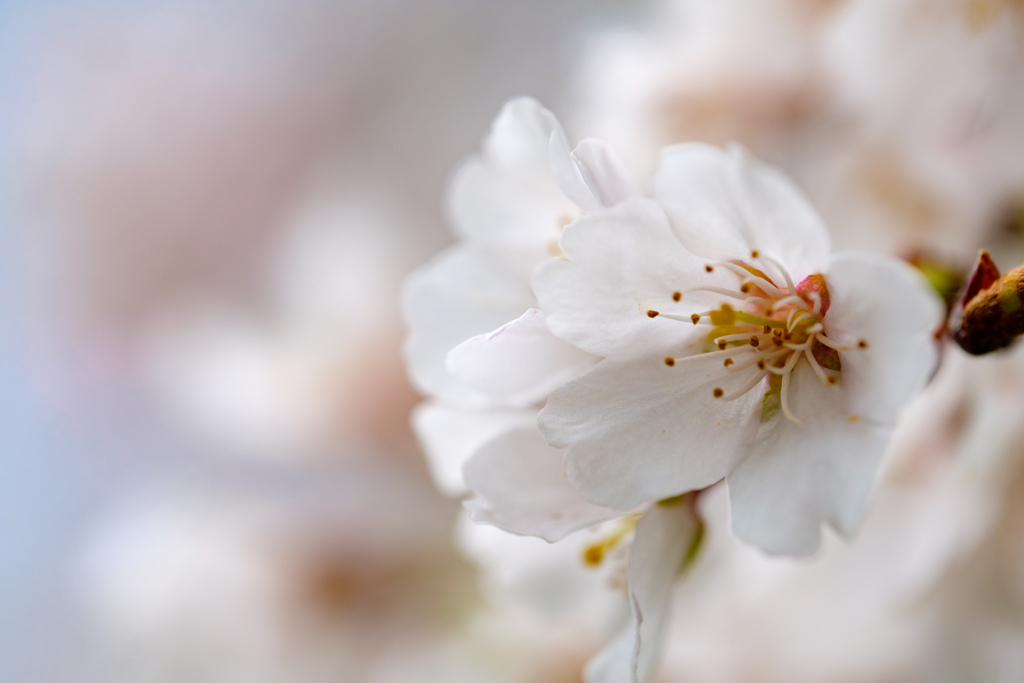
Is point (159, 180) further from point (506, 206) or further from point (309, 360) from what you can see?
point (506, 206)

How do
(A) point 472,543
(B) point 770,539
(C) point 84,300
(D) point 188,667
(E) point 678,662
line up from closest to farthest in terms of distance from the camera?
(B) point 770,539
(A) point 472,543
(E) point 678,662
(D) point 188,667
(C) point 84,300

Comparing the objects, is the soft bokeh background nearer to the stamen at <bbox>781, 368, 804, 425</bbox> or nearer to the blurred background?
the blurred background

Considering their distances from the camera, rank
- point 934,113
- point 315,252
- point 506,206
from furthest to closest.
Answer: point 315,252 < point 934,113 < point 506,206

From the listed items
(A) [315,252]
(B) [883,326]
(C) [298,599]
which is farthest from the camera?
(A) [315,252]

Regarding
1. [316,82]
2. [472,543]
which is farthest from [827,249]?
[316,82]

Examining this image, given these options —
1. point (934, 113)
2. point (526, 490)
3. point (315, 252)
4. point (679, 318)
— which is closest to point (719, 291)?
point (679, 318)

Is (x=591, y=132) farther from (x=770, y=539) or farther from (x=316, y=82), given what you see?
(x=316, y=82)
